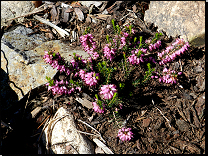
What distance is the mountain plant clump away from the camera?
3.64m

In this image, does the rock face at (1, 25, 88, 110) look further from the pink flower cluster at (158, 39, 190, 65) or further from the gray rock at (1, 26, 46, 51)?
the pink flower cluster at (158, 39, 190, 65)

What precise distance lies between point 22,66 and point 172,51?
3797 mm

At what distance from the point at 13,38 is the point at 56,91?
234 cm

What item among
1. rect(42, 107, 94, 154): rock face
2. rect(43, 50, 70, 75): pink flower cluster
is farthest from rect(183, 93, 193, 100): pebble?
rect(43, 50, 70, 75): pink flower cluster

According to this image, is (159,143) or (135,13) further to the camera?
(135,13)

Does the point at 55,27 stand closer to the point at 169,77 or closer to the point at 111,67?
the point at 111,67

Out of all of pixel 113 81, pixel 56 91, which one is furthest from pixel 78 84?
pixel 113 81

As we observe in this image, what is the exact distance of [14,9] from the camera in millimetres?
5703

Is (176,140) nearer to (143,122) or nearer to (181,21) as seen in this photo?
(143,122)

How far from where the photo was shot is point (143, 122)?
386cm

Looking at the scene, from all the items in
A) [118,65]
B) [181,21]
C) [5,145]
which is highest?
[181,21]

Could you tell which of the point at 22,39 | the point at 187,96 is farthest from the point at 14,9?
the point at 187,96

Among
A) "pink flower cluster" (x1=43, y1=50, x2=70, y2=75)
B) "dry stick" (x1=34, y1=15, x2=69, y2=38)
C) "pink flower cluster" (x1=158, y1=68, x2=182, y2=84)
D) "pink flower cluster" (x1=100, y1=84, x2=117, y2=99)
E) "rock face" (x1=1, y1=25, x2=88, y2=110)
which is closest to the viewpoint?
"pink flower cluster" (x1=100, y1=84, x2=117, y2=99)

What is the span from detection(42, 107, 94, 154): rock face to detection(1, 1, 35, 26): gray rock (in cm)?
373
